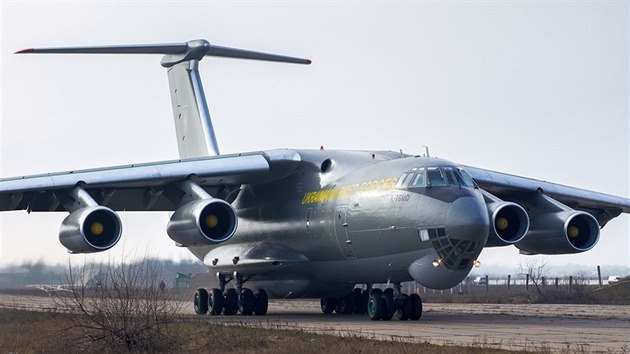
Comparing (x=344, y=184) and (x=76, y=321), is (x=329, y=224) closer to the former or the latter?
(x=344, y=184)

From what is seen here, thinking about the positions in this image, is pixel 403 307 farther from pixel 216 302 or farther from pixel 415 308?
pixel 216 302

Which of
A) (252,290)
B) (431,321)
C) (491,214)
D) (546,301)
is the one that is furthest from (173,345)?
(546,301)

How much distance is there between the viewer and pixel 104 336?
549 inches

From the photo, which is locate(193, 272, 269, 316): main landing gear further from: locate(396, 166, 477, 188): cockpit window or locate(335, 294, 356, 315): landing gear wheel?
locate(396, 166, 477, 188): cockpit window

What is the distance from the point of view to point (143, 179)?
66.0 ft

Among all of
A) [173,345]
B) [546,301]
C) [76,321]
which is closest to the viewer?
[173,345]

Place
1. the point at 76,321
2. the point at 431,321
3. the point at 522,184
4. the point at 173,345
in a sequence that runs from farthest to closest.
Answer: the point at 522,184
the point at 431,321
the point at 76,321
the point at 173,345

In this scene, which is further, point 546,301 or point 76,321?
point 546,301

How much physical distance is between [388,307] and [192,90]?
31.4ft

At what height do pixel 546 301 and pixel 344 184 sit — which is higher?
pixel 344 184

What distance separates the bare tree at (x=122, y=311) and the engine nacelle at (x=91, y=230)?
331 centimetres

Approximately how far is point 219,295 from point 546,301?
9559 mm

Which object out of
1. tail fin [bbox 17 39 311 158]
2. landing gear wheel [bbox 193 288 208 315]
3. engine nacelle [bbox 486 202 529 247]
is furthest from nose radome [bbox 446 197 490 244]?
tail fin [bbox 17 39 311 158]

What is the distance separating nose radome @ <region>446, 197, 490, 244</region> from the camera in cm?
1712
